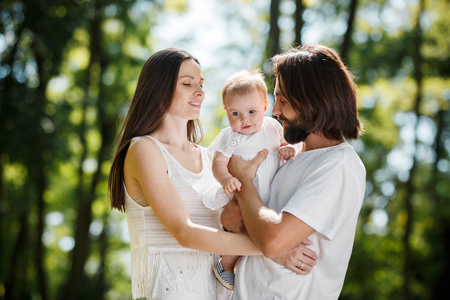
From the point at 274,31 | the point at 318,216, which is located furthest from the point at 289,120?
the point at 274,31

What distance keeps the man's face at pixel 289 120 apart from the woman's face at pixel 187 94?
0.71 meters

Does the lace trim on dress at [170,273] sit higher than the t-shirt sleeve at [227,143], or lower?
lower

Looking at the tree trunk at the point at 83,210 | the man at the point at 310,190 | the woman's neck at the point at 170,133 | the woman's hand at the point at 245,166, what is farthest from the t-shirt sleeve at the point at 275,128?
the tree trunk at the point at 83,210

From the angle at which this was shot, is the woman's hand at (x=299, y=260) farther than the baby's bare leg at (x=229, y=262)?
No

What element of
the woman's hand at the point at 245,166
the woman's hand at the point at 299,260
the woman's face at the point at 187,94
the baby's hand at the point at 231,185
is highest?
the woman's face at the point at 187,94

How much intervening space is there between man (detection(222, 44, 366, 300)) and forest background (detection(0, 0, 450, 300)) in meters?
9.36

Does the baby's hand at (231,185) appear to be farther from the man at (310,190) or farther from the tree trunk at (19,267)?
the tree trunk at (19,267)

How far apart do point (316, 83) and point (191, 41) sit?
1380 centimetres

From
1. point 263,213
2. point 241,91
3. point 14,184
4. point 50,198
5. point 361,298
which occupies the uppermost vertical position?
point 241,91

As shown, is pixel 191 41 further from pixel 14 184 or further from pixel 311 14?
pixel 14 184

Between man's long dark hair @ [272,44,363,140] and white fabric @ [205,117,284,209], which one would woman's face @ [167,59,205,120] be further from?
man's long dark hair @ [272,44,363,140]

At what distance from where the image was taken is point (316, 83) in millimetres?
3025

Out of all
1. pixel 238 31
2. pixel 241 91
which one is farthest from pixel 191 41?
pixel 241 91

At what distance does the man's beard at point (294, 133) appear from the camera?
122 inches
